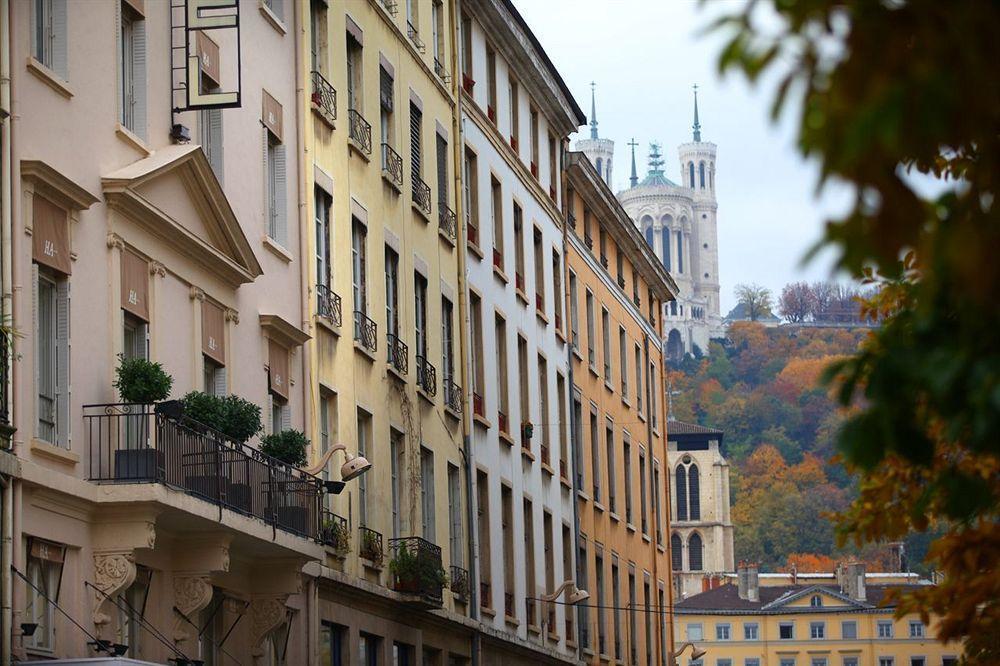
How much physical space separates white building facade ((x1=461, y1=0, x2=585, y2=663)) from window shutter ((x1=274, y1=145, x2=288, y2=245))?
11155 mm

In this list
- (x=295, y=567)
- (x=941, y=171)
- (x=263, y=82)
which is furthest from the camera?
(x=263, y=82)

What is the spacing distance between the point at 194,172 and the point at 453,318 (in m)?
15.3

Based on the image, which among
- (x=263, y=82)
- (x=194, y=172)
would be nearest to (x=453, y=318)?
(x=263, y=82)

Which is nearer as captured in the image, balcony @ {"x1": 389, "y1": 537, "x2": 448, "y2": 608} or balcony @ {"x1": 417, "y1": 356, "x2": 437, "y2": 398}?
balcony @ {"x1": 389, "y1": 537, "x2": 448, "y2": 608}

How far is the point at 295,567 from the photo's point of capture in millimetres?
26609

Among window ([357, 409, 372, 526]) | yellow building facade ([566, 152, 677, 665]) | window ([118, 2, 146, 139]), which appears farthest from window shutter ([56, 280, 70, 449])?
yellow building facade ([566, 152, 677, 665])

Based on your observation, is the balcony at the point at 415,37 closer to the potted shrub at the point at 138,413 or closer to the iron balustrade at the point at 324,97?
the iron balustrade at the point at 324,97

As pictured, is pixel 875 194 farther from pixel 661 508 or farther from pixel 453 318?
pixel 661 508

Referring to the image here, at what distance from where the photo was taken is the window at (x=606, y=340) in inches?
2216

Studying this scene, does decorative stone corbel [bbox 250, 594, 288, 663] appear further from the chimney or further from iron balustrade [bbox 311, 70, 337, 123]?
the chimney

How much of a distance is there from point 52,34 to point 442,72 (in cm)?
1907

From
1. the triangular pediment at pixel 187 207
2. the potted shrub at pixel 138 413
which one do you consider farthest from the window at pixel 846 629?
the potted shrub at pixel 138 413

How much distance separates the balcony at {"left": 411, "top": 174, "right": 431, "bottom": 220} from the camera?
3722 cm

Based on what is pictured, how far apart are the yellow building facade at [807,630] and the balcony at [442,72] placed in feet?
356
